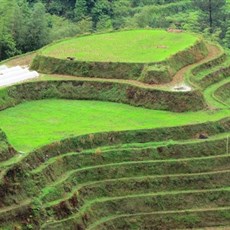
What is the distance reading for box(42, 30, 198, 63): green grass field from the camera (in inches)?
1682

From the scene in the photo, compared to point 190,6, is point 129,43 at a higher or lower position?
higher

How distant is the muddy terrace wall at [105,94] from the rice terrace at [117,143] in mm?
48

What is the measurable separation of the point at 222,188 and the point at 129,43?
586 inches

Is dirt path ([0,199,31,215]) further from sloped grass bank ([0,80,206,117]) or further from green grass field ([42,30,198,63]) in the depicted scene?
green grass field ([42,30,198,63])

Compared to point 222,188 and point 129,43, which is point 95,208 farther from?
point 129,43

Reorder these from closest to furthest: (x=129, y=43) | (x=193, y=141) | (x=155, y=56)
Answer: (x=193, y=141)
(x=155, y=56)
(x=129, y=43)

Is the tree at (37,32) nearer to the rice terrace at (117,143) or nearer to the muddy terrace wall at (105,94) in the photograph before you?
the rice terrace at (117,143)

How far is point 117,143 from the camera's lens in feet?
113

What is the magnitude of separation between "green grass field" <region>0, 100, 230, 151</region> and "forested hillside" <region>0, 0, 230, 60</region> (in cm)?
1524

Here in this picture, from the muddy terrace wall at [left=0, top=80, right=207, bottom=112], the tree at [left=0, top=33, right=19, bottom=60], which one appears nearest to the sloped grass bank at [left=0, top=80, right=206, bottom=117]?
the muddy terrace wall at [left=0, top=80, right=207, bottom=112]

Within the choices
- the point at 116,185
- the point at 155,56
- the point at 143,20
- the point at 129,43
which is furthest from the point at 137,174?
the point at 143,20

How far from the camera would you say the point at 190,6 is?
7450 cm

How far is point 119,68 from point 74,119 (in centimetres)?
518

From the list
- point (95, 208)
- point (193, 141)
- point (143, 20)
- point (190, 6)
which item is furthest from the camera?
point (190, 6)
